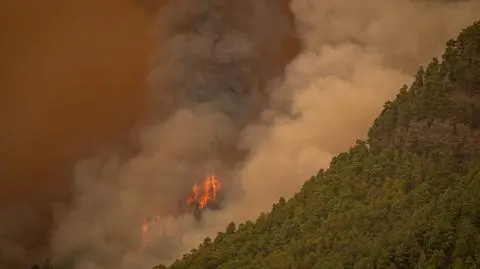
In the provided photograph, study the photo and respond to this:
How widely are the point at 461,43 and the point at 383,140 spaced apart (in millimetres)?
7241

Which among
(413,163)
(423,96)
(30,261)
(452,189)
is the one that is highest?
(30,261)

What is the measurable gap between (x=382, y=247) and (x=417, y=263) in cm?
219

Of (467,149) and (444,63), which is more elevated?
(444,63)

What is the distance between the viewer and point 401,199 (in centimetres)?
4275

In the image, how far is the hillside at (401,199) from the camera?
3703 centimetres

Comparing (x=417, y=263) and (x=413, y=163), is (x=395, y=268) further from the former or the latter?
(x=413, y=163)

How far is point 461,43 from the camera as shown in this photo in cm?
4584

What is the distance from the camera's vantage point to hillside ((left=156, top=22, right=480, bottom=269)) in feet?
121

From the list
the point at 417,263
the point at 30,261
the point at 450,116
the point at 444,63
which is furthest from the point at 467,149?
the point at 30,261

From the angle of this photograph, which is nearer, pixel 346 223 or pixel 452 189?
pixel 452 189

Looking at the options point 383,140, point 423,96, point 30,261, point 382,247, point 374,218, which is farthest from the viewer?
point 30,261

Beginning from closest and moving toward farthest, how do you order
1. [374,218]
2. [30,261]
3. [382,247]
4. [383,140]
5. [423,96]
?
[382,247]
[374,218]
[423,96]
[383,140]
[30,261]

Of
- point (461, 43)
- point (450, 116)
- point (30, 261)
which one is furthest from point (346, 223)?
point (30, 261)

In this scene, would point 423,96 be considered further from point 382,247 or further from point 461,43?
point 382,247
